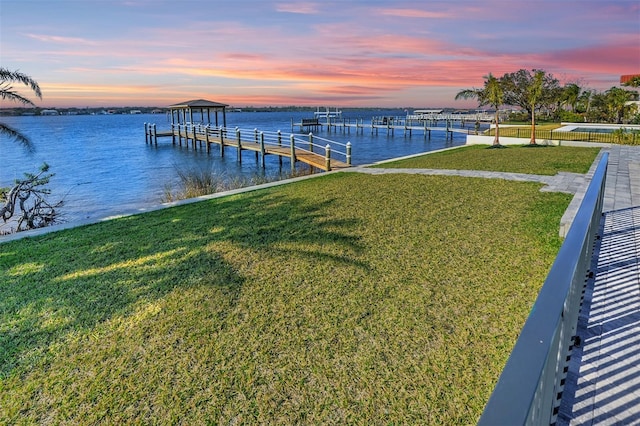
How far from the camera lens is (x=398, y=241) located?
576 centimetres

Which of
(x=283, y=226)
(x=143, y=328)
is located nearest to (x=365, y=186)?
(x=283, y=226)

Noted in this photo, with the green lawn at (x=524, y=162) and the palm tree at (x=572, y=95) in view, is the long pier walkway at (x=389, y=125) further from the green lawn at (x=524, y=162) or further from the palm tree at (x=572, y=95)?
the green lawn at (x=524, y=162)

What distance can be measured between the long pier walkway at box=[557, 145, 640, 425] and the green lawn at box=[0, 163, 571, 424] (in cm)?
50

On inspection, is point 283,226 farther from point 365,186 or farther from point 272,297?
point 365,186

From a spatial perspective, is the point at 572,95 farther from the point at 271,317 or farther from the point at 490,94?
the point at 271,317

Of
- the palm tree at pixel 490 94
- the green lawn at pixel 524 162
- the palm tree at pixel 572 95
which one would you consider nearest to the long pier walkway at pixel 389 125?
the palm tree at pixel 572 95

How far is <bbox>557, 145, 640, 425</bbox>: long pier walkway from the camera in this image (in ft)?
8.00

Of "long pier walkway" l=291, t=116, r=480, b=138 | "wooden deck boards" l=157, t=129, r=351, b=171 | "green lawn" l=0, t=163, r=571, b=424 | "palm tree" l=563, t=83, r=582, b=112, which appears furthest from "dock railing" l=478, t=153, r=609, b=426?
"palm tree" l=563, t=83, r=582, b=112

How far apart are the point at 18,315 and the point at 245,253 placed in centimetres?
254

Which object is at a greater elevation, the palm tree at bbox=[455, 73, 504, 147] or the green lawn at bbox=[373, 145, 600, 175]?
the palm tree at bbox=[455, 73, 504, 147]

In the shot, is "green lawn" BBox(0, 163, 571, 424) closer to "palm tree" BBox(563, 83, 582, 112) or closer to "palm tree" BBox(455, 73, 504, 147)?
"palm tree" BBox(455, 73, 504, 147)

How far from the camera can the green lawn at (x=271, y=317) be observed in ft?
9.21

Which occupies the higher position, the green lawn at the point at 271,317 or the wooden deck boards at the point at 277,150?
the wooden deck boards at the point at 277,150

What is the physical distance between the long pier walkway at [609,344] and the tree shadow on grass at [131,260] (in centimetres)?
240
